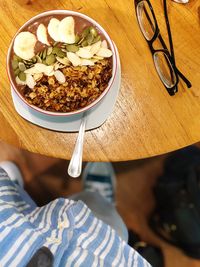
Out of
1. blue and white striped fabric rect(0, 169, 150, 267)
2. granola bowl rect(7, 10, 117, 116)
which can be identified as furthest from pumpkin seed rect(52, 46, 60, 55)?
blue and white striped fabric rect(0, 169, 150, 267)

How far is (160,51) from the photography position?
0.82 m

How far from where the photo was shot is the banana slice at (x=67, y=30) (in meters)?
0.76

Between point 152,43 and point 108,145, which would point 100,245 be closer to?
point 108,145

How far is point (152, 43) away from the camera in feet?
2.73

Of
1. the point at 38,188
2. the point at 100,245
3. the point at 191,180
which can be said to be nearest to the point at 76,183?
the point at 38,188

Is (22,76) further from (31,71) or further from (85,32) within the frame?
(85,32)

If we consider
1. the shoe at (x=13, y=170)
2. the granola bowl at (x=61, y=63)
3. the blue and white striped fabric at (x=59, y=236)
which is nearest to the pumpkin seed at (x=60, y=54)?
the granola bowl at (x=61, y=63)

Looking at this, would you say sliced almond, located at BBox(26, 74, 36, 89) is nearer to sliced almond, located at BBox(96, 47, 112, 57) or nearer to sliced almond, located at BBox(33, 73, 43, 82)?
sliced almond, located at BBox(33, 73, 43, 82)

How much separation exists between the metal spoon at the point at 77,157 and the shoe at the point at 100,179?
56 centimetres

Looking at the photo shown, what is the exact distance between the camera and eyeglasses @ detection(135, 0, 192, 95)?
2.70ft

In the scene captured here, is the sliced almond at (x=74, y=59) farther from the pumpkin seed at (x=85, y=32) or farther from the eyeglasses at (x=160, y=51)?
the eyeglasses at (x=160, y=51)

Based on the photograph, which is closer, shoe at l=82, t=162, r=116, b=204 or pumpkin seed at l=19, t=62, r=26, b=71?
pumpkin seed at l=19, t=62, r=26, b=71

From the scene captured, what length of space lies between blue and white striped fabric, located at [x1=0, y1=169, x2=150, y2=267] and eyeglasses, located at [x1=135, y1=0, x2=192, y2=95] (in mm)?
343

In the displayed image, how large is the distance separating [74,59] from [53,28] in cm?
7
